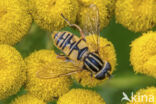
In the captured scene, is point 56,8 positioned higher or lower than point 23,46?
higher

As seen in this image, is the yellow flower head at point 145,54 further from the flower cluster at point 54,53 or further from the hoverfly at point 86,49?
the hoverfly at point 86,49

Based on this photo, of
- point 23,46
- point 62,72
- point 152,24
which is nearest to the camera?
point 62,72

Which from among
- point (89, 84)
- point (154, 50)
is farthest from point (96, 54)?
point (154, 50)

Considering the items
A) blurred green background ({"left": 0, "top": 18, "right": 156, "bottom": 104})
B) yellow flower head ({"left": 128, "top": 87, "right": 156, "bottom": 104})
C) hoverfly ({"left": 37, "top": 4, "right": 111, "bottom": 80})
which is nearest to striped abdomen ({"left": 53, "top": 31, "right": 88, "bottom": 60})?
hoverfly ({"left": 37, "top": 4, "right": 111, "bottom": 80})

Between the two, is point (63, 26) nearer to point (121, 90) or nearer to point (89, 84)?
point (89, 84)

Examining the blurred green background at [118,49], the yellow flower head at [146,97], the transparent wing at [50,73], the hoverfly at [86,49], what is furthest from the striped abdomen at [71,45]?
the yellow flower head at [146,97]

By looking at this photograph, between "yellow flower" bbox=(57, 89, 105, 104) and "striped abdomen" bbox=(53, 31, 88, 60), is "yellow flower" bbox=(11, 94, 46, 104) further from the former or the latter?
"striped abdomen" bbox=(53, 31, 88, 60)
